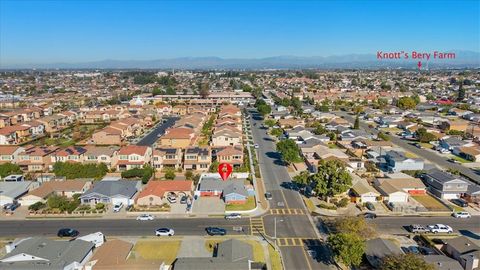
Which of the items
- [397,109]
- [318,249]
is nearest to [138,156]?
[318,249]

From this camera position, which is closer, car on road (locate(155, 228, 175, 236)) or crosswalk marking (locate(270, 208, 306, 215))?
car on road (locate(155, 228, 175, 236))

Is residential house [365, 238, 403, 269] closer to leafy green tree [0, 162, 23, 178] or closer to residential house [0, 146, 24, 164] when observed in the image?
leafy green tree [0, 162, 23, 178]

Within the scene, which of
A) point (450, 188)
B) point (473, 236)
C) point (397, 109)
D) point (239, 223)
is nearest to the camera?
point (473, 236)

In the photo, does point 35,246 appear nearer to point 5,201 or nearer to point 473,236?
point 5,201

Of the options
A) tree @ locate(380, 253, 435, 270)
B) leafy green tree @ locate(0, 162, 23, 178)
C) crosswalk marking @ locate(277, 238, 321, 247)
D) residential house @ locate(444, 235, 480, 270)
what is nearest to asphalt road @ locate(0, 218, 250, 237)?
crosswalk marking @ locate(277, 238, 321, 247)

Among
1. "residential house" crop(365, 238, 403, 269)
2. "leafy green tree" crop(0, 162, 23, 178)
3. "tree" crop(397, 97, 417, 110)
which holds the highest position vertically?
"tree" crop(397, 97, 417, 110)

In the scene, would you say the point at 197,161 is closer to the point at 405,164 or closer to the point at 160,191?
the point at 160,191
